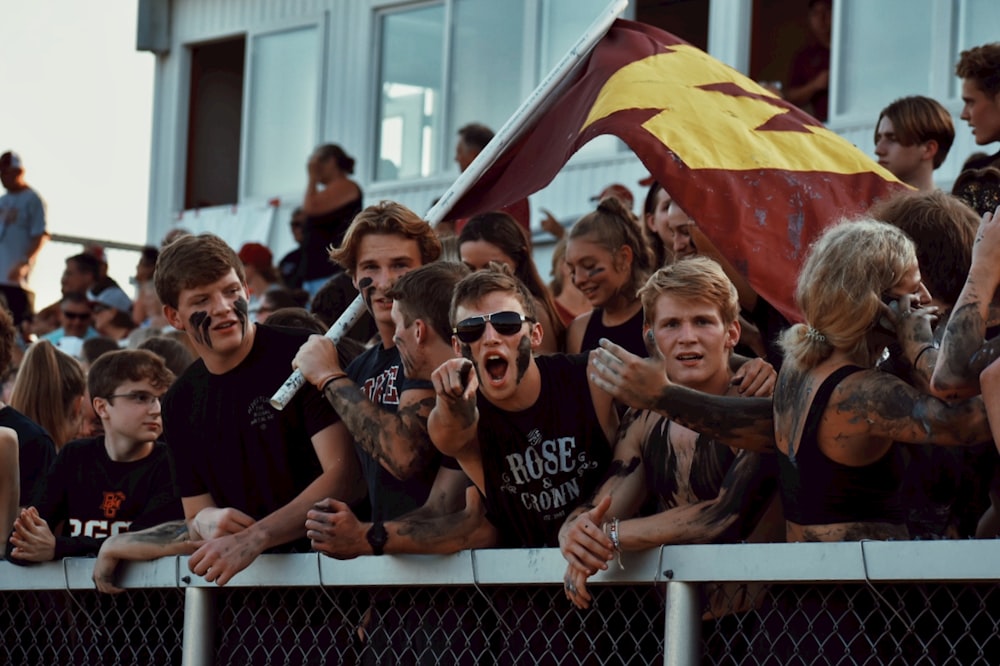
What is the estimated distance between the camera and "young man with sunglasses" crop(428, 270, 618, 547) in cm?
447

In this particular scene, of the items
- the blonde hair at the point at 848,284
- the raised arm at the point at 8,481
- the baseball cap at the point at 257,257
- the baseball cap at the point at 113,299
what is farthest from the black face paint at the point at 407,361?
the baseball cap at the point at 113,299

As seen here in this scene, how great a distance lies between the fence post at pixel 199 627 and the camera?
183 inches

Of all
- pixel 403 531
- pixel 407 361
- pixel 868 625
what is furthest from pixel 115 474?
pixel 868 625

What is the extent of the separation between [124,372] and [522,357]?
2.33 metres

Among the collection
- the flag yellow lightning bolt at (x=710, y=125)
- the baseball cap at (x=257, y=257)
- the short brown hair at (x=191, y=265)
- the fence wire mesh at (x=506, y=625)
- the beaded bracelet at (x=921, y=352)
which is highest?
the flag yellow lightning bolt at (x=710, y=125)

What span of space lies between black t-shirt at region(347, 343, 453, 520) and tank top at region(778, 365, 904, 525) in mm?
1295

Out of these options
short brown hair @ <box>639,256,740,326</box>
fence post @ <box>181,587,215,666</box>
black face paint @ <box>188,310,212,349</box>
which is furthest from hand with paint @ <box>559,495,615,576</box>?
black face paint @ <box>188,310,212,349</box>

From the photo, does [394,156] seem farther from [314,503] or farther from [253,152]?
[314,503]

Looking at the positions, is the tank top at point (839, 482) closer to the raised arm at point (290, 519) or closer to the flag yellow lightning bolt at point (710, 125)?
the raised arm at point (290, 519)

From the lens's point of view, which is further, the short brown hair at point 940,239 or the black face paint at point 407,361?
the black face paint at point 407,361

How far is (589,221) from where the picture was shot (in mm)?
6355

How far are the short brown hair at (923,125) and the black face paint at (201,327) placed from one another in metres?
2.96

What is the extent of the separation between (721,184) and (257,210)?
10.9 m

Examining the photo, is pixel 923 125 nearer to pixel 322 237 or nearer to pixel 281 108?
pixel 322 237
